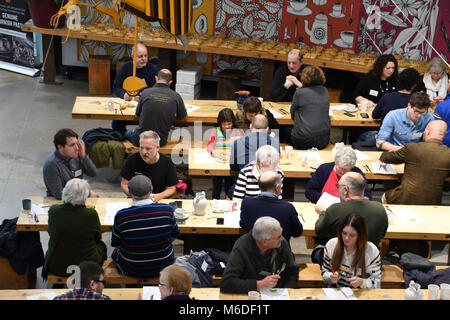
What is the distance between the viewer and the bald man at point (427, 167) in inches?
239

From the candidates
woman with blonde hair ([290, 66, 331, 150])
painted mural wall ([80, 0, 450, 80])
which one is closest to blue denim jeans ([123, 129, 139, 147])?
woman with blonde hair ([290, 66, 331, 150])

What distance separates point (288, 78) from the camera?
8.01 meters

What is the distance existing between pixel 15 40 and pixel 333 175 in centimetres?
820

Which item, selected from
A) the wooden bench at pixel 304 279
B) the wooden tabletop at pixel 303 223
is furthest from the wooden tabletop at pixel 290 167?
the wooden bench at pixel 304 279

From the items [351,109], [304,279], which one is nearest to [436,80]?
[351,109]

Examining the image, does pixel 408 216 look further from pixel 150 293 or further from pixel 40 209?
pixel 40 209

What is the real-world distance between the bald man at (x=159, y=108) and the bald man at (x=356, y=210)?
2.70 m

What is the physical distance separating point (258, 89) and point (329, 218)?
21.6 ft

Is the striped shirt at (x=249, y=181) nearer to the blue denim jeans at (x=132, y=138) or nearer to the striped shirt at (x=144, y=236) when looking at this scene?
the striped shirt at (x=144, y=236)

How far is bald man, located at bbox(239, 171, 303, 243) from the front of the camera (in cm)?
485

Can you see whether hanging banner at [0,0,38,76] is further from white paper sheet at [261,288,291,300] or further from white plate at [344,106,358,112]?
white paper sheet at [261,288,291,300]

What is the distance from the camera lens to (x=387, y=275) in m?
5.14

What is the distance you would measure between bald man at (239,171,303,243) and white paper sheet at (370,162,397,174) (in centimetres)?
181
